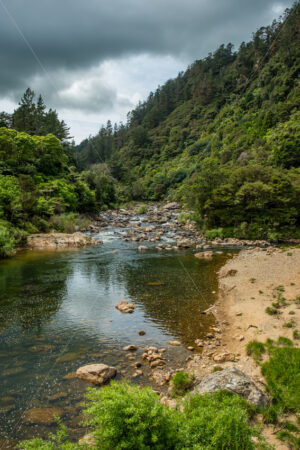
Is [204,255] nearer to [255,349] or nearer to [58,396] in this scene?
[255,349]

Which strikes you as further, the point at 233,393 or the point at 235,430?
the point at 233,393

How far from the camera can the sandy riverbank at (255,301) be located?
9836mm

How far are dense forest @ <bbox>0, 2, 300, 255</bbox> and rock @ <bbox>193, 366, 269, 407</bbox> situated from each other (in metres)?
21.6

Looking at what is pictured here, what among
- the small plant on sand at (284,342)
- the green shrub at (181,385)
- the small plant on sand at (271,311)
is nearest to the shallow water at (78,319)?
the green shrub at (181,385)

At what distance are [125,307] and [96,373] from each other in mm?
5721

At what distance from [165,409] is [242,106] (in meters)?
92.1

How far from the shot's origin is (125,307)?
13922mm

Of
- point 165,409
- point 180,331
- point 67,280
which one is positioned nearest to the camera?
point 165,409

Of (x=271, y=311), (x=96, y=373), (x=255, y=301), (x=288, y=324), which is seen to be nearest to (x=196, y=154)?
(x=255, y=301)

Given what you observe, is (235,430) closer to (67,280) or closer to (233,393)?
(233,393)

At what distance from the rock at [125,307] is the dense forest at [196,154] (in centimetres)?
1506

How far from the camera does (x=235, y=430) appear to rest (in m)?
4.27

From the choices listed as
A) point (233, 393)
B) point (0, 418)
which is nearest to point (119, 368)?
point (0, 418)

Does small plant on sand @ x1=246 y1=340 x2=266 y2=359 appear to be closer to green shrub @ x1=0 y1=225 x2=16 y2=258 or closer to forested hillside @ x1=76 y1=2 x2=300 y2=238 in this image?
green shrub @ x1=0 y1=225 x2=16 y2=258
